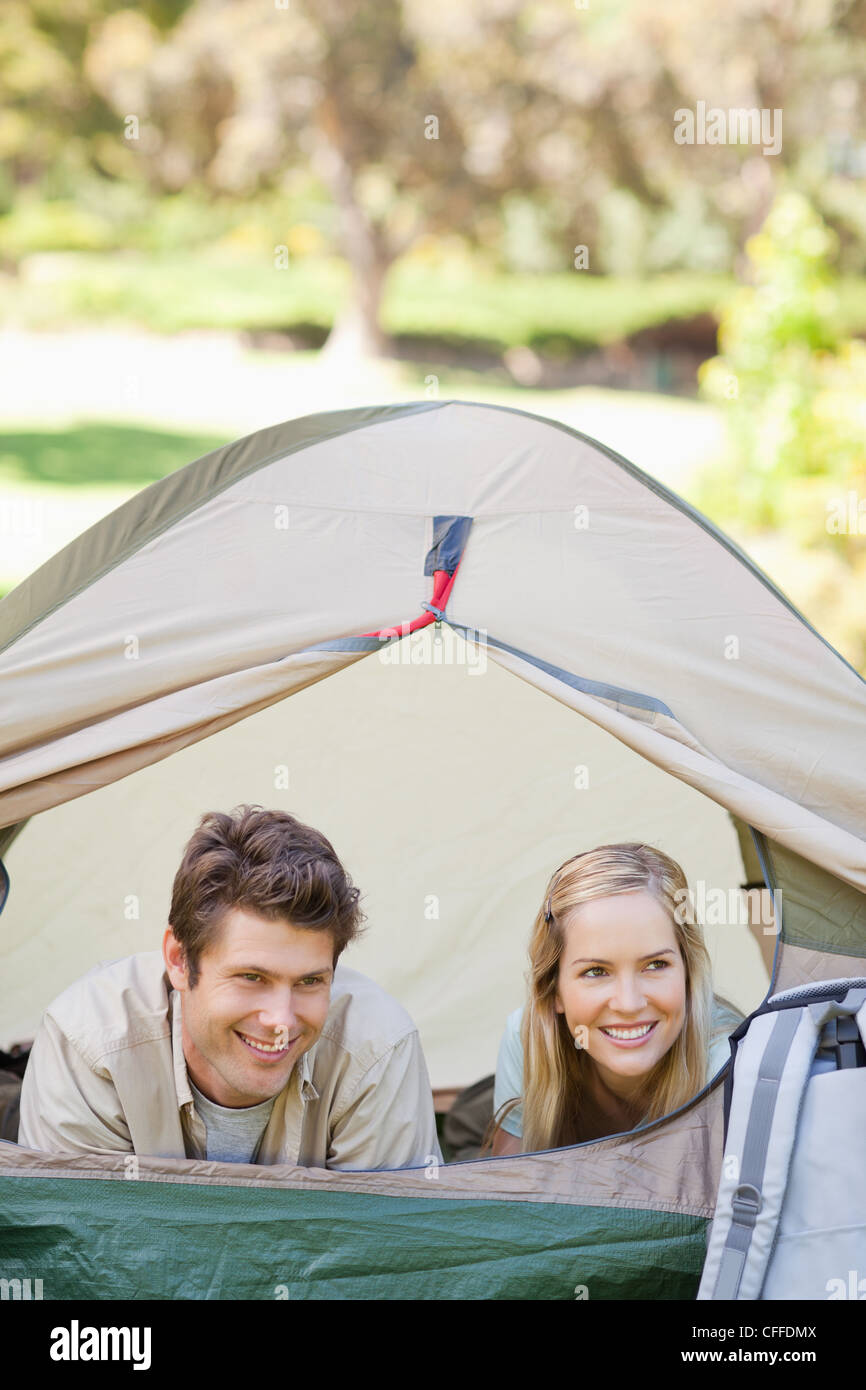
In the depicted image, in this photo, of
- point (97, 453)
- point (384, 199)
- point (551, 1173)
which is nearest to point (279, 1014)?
point (551, 1173)

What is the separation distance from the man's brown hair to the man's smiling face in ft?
0.05

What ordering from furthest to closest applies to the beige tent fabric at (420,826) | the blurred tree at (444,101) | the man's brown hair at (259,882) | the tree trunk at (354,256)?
1. the tree trunk at (354,256)
2. the blurred tree at (444,101)
3. the beige tent fabric at (420,826)
4. the man's brown hair at (259,882)

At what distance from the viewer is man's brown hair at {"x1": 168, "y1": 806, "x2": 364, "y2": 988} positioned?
1.87m

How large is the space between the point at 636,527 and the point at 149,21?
15114 millimetres

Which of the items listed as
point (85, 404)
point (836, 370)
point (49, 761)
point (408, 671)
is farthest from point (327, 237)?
point (49, 761)

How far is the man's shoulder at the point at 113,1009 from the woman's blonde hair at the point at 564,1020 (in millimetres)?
558

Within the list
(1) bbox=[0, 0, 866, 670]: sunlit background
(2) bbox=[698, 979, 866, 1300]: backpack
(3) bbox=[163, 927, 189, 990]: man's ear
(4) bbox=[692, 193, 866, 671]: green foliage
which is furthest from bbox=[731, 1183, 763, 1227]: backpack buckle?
(1) bbox=[0, 0, 866, 670]: sunlit background

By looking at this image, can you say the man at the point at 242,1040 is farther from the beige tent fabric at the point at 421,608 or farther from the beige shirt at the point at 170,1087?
the beige tent fabric at the point at 421,608

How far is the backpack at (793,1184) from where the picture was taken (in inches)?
69.4

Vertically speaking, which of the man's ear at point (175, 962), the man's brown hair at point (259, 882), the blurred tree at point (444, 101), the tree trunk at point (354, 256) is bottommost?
the man's ear at point (175, 962)

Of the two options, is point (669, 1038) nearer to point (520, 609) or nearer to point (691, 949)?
point (691, 949)

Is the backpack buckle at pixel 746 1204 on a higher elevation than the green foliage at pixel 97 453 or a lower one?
lower

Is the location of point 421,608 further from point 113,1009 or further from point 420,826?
point 420,826

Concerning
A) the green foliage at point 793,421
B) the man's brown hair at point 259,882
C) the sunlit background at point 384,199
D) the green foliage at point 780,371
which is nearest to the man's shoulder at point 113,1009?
the man's brown hair at point 259,882
